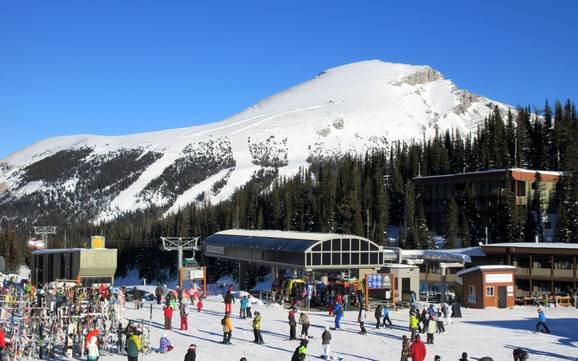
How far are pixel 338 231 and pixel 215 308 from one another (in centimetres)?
4652

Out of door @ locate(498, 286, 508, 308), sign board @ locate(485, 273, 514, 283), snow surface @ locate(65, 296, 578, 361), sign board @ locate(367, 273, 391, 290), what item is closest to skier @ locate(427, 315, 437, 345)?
snow surface @ locate(65, 296, 578, 361)

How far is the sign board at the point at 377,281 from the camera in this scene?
36.2 meters

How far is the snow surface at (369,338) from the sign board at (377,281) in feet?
6.39

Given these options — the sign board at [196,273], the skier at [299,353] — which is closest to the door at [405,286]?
the sign board at [196,273]

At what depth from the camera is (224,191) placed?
615 ft

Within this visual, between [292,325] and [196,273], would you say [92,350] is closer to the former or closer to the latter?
[292,325]

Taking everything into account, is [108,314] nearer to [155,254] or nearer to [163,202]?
[155,254]

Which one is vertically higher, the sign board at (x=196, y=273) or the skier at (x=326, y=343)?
the sign board at (x=196, y=273)

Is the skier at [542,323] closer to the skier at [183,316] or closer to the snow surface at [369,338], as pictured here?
the snow surface at [369,338]

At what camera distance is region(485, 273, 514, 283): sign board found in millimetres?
38747

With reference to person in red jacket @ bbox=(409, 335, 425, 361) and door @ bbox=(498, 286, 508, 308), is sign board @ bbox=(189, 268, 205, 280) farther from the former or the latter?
person in red jacket @ bbox=(409, 335, 425, 361)

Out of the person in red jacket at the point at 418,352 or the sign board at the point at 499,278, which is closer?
the person in red jacket at the point at 418,352

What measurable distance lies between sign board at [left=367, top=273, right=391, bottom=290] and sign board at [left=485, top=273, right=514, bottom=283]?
22.2ft

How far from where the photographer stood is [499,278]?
39.1m
